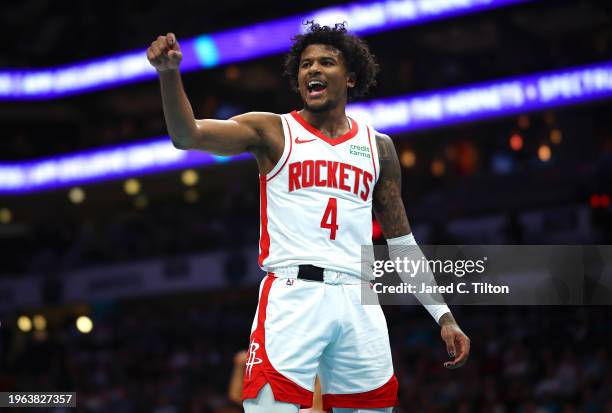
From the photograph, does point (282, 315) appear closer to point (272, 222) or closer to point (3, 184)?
point (272, 222)

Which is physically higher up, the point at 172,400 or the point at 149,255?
the point at 149,255

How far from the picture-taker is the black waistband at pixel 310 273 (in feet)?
13.4

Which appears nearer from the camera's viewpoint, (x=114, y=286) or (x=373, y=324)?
(x=373, y=324)

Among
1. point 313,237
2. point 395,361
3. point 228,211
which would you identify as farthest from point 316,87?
point 228,211

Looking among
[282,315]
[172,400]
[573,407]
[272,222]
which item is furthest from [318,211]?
[172,400]

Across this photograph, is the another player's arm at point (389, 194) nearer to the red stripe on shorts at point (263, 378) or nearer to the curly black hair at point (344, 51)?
the curly black hair at point (344, 51)

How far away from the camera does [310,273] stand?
408 cm

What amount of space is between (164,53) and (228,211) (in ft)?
66.7

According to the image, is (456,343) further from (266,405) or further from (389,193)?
(266,405)

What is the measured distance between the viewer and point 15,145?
27.8 meters

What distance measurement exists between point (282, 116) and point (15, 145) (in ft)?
82.7

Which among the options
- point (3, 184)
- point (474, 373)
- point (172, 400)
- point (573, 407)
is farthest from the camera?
point (3, 184)

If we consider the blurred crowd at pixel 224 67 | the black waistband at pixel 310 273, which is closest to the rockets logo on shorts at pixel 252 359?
the black waistband at pixel 310 273

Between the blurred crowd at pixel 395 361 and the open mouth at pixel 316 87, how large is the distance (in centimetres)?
807
